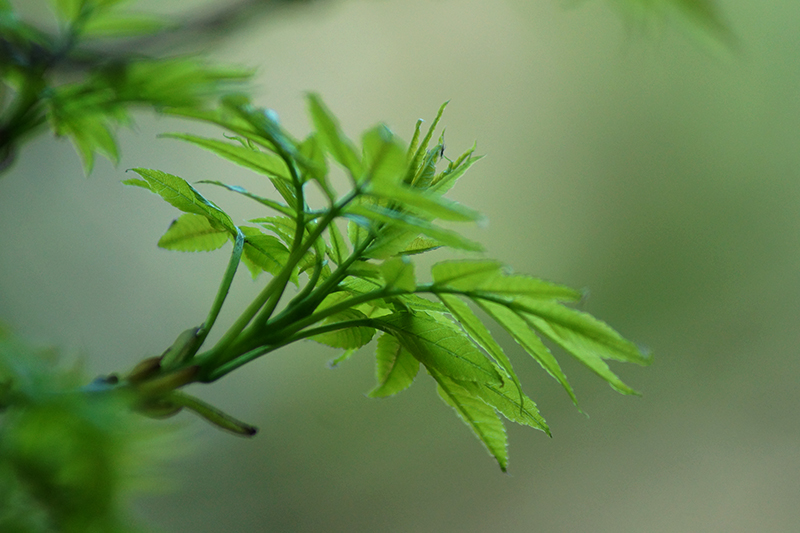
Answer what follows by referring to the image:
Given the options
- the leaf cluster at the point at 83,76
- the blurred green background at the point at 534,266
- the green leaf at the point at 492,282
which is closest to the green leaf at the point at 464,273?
the green leaf at the point at 492,282

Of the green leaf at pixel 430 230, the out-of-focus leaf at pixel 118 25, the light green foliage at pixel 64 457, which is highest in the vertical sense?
the out-of-focus leaf at pixel 118 25

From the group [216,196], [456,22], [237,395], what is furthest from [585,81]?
[237,395]

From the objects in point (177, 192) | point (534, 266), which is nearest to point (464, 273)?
point (177, 192)

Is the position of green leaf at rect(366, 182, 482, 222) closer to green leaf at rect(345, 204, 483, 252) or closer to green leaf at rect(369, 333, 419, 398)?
green leaf at rect(345, 204, 483, 252)

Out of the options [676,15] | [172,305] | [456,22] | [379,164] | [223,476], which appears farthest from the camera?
[456,22]

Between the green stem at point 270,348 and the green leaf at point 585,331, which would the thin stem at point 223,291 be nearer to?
the green stem at point 270,348

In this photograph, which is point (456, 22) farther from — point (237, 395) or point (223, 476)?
point (223, 476)
